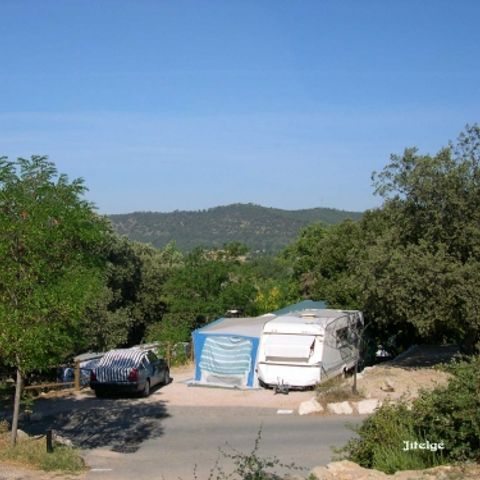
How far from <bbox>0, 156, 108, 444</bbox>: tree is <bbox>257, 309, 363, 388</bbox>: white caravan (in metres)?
8.38

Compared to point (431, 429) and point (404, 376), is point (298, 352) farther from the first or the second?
point (431, 429)

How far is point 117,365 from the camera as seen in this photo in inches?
800

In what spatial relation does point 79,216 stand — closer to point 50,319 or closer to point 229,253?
point 50,319

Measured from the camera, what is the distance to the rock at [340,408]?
17609mm

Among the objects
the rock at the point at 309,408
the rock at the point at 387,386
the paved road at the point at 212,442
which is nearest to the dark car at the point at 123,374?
the paved road at the point at 212,442

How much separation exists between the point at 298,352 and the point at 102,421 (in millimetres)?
6331

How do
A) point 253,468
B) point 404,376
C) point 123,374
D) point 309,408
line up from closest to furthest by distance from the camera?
point 253,468, point 309,408, point 123,374, point 404,376

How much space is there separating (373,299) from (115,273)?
68.6 feet

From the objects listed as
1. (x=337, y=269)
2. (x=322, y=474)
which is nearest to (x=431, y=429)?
(x=322, y=474)

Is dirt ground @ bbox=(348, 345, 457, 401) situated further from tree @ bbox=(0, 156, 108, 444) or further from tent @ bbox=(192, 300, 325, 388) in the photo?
tree @ bbox=(0, 156, 108, 444)

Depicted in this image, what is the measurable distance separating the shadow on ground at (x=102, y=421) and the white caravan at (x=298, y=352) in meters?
3.61

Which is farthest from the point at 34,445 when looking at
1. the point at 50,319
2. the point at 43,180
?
the point at 43,180

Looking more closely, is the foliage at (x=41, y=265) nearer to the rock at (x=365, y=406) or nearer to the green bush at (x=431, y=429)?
the green bush at (x=431, y=429)

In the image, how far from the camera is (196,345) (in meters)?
22.7
